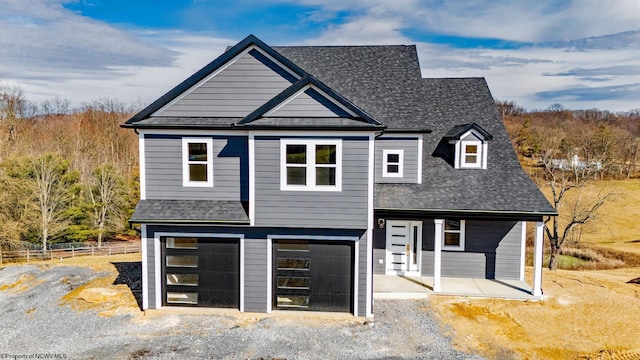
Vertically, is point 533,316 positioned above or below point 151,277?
below

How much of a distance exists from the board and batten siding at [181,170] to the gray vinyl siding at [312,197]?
0.68 m

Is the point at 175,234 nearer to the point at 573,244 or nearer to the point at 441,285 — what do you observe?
the point at 441,285

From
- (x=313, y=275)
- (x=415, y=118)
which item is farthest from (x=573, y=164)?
(x=313, y=275)

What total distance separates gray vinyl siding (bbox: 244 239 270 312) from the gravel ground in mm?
406

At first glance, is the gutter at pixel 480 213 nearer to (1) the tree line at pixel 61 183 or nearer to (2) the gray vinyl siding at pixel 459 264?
(2) the gray vinyl siding at pixel 459 264

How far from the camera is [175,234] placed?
1061 cm

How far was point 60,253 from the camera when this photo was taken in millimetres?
21531

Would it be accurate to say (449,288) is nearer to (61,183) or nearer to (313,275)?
(313,275)

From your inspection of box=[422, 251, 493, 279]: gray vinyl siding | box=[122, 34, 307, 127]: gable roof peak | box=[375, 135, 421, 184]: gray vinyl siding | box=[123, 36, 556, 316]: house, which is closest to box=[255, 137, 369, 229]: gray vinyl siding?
box=[123, 36, 556, 316]: house

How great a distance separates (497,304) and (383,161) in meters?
5.77

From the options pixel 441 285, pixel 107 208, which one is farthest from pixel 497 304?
pixel 107 208

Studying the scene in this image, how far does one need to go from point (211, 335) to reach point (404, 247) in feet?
24.0

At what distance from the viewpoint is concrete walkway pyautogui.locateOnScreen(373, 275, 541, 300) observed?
11.9 meters

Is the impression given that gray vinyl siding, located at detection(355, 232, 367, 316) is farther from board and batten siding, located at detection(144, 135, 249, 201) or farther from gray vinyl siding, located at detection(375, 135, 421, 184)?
gray vinyl siding, located at detection(375, 135, 421, 184)
